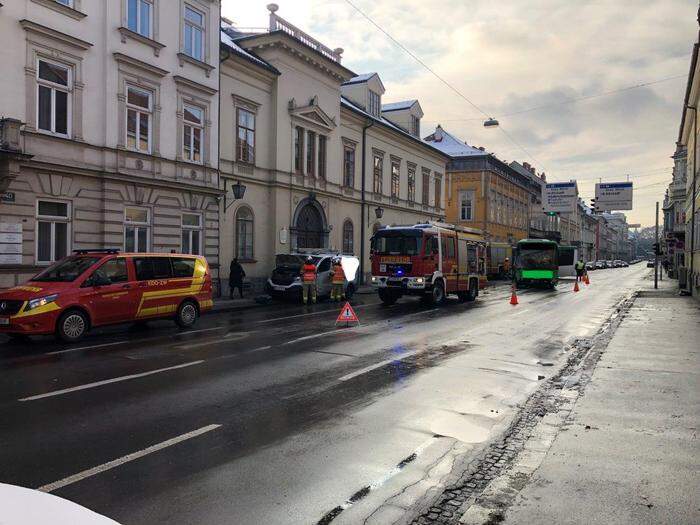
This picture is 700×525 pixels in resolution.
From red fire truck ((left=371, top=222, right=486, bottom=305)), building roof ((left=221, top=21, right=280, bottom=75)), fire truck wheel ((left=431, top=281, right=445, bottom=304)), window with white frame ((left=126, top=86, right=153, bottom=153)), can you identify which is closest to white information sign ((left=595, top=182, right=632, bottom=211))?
red fire truck ((left=371, top=222, right=486, bottom=305))

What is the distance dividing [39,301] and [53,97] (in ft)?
26.7

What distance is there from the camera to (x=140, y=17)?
19.2 metres

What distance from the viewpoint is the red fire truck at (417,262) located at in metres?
20.3

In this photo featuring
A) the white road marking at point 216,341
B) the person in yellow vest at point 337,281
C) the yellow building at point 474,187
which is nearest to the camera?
the white road marking at point 216,341

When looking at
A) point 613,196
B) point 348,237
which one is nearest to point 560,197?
point 613,196

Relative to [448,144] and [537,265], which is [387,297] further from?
[448,144]

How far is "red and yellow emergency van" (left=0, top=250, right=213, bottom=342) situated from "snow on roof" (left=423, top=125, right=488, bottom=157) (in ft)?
151

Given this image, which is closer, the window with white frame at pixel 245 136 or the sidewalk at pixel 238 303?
the sidewalk at pixel 238 303

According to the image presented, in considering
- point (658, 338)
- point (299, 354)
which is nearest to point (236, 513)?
point (299, 354)

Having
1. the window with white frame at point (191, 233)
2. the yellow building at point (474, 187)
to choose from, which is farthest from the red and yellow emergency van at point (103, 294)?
the yellow building at point (474, 187)

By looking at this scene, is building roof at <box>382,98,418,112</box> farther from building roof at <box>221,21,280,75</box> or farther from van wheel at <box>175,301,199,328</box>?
van wheel at <box>175,301,199,328</box>

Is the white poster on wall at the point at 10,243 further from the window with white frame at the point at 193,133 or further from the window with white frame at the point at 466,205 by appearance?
the window with white frame at the point at 466,205

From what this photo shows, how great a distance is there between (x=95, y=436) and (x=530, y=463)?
14.0ft

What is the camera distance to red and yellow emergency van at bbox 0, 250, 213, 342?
1112 centimetres
